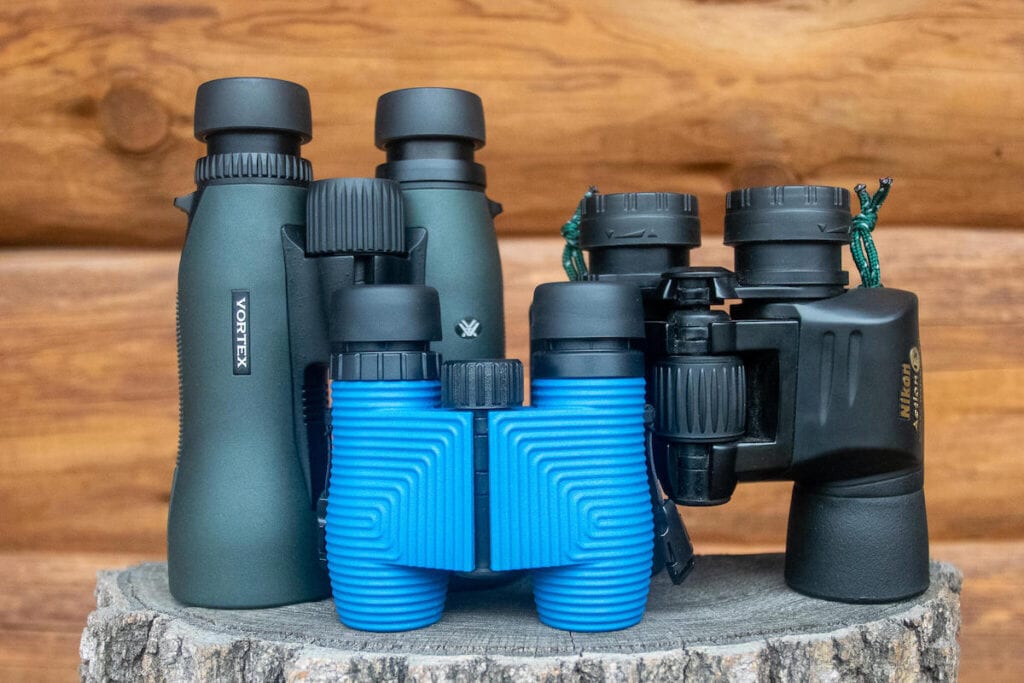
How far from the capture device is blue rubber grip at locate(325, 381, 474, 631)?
91 centimetres

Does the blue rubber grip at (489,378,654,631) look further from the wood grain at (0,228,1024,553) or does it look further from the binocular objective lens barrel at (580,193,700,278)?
the wood grain at (0,228,1024,553)

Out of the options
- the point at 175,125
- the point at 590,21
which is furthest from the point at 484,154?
the point at 175,125

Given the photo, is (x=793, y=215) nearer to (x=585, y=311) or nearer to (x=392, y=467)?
(x=585, y=311)

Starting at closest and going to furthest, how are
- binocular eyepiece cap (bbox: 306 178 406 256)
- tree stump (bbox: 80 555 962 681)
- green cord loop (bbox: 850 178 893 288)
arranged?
tree stump (bbox: 80 555 962 681) → binocular eyepiece cap (bbox: 306 178 406 256) → green cord loop (bbox: 850 178 893 288)

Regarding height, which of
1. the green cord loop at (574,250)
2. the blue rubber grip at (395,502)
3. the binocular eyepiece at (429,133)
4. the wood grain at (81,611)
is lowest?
the wood grain at (81,611)

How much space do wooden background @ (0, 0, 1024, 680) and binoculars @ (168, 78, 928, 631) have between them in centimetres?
53

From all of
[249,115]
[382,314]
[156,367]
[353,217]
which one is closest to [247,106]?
[249,115]

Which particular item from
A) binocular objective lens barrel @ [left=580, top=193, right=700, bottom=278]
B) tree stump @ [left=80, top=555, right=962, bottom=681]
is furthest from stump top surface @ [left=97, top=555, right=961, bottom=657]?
binocular objective lens barrel @ [left=580, top=193, right=700, bottom=278]

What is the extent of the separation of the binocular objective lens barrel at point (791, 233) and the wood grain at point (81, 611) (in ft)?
2.63

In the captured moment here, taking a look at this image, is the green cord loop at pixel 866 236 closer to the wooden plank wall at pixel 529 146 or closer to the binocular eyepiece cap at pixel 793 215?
the binocular eyepiece cap at pixel 793 215

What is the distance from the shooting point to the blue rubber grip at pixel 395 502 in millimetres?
910

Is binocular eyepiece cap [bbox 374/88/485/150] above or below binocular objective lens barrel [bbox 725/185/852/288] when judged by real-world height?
above

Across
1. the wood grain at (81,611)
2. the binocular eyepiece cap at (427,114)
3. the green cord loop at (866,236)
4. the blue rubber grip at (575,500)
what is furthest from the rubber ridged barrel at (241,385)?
the wood grain at (81,611)

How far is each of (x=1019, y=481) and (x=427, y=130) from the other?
1.09 meters
